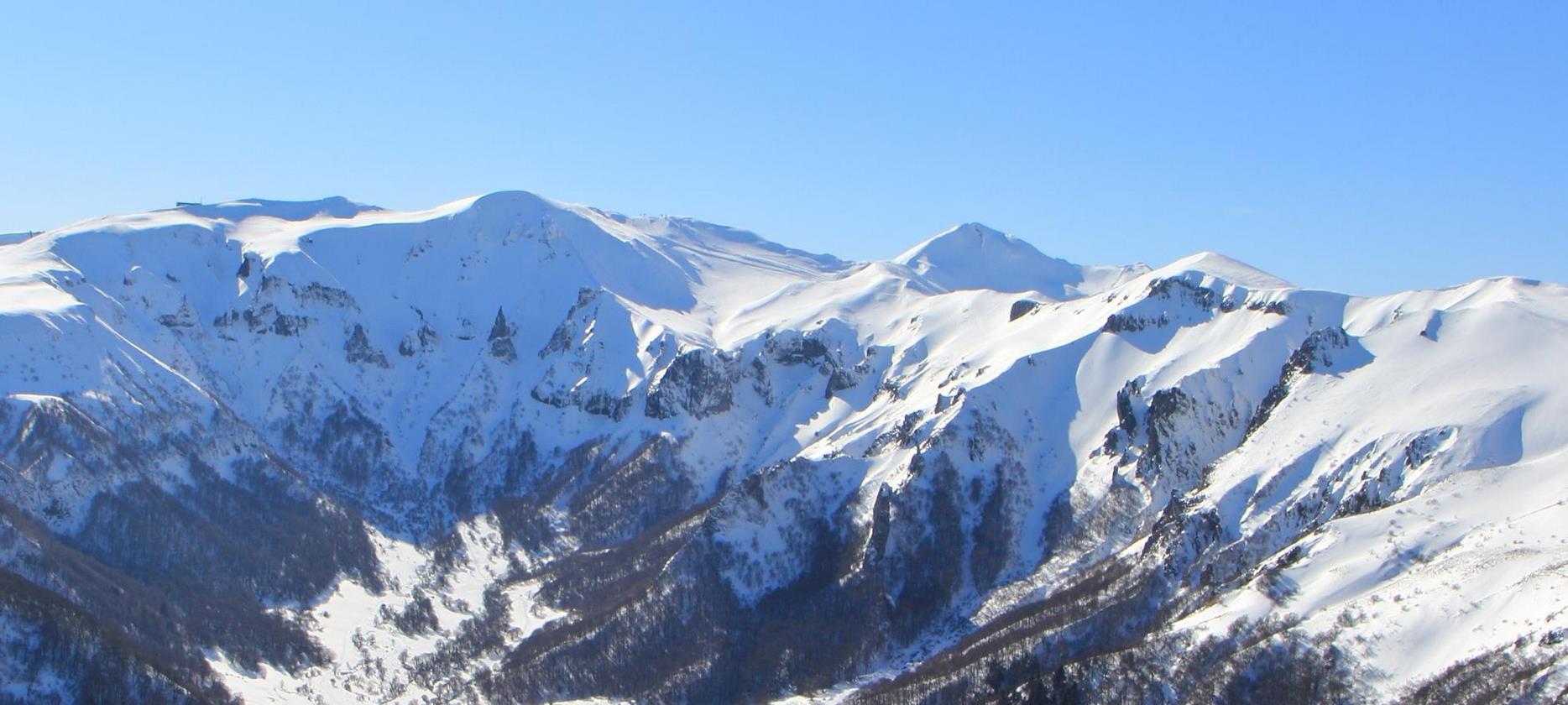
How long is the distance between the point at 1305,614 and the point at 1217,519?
1352 inches

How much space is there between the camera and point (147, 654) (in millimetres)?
189250

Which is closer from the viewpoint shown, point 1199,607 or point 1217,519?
point 1199,607

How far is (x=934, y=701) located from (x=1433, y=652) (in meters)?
58.0

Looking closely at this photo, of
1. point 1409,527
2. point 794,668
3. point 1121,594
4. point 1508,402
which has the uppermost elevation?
point 1508,402

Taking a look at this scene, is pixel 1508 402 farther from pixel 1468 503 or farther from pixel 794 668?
pixel 794 668

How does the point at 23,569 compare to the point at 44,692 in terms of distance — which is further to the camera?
the point at 23,569

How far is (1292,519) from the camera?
19262cm

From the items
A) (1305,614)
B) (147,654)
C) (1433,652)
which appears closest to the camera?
(1433,652)

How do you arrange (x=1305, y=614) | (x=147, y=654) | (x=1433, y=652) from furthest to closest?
1. (x=147, y=654)
2. (x=1305, y=614)
3. (x=1433, y=652)

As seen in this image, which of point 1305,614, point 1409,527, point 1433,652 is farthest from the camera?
point 1409,527

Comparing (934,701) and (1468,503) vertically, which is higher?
(1468,503)

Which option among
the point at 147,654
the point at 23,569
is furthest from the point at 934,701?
the point at 23,569

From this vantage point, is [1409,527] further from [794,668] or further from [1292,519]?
[794,668]

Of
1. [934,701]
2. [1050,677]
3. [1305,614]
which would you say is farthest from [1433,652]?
[934,701]
